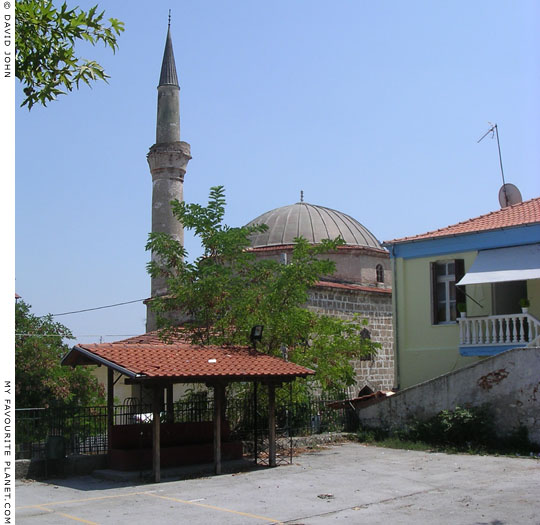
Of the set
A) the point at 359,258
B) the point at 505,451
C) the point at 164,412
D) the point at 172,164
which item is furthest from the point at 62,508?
the point at 172,164

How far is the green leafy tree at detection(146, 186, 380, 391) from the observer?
16719 mm

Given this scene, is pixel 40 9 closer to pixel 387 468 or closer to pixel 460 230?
pixel 387 468

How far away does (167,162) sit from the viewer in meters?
32.2

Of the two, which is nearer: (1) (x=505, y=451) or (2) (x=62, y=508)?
(2) (x=62, y=508)

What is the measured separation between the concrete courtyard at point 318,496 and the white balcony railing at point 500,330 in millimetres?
3740

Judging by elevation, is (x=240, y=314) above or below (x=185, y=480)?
above

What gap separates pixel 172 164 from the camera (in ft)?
106

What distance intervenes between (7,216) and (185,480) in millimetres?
8691

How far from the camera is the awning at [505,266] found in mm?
17000

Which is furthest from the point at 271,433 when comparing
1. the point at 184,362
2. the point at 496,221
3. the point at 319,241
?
the point at 319,241

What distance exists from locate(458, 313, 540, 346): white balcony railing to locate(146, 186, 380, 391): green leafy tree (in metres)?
2.76

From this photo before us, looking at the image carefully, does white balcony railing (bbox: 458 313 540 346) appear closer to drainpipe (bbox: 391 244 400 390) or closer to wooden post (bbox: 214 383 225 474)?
drainpipe (bbox: 391 244 400 390)

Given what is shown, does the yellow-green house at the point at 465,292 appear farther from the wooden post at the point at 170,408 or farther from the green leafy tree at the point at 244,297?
the wooden post at the point at 170,408

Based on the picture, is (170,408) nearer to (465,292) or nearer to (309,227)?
(465,292)
